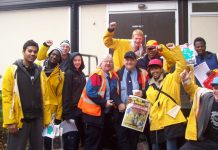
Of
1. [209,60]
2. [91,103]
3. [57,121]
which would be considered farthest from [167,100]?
[57,121]

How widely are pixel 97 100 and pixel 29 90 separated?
3.96 feet

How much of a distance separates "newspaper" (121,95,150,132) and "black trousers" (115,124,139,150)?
0.24 meters

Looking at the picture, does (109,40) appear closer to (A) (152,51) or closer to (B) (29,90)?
(A) (152,51)

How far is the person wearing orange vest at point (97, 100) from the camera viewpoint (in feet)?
19.2

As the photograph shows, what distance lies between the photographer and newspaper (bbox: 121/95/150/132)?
5.64m

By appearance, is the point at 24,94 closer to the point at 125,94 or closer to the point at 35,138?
the point at 35,138

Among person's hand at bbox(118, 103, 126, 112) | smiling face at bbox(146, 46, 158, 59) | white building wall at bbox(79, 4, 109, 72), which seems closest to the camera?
person's hand at bbox(118, 103, 126, 112)

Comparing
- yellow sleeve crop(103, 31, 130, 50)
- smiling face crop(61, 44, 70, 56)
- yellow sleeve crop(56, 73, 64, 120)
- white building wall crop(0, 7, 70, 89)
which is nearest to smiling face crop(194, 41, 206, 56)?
yellow sleeve crop(103, 31, 130, 50)

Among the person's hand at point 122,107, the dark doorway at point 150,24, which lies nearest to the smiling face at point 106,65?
the person's hand at point 122,107

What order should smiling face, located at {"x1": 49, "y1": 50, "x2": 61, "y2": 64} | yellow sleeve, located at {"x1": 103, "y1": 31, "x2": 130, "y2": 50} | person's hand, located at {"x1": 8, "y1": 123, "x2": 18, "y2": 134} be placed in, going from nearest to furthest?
person's hand, located at {"x1": 8, "y1": 123, "x2": 18, "y2": 134} → smiling face, located at {"x1": 49, "y1": 50, "x2": 61, "y2": 64} → yellow sleeve, located at {"x1": 103, "y1": 31, "x2": 130, "y2": 50}

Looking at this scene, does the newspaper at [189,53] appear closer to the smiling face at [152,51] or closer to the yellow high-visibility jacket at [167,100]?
the yellow high-visibility jacket at [167,100]

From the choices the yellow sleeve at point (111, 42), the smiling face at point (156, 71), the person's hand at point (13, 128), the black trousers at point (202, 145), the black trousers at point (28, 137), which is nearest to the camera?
the black trousers at point (202, 145)

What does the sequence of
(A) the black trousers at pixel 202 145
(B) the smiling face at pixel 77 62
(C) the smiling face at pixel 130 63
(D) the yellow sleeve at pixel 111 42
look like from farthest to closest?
(D) the yellow sleeve at pixel 111 42 < (B) the smiling face at pixel 77 62 < (C) the smiling face at pixel 130 63 < (A) the black trousers at pixel 202 145

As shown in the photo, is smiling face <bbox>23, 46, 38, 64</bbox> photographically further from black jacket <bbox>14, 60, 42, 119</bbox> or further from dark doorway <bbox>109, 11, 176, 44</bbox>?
dark doorway <bbox>109, 11, 176, 44</bbox>
